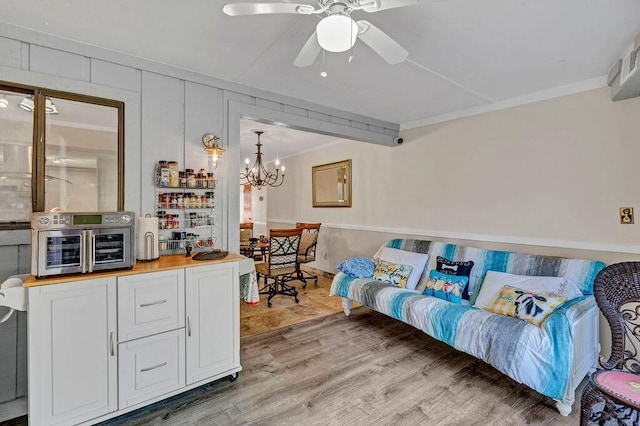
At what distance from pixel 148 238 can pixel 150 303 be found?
0.50m

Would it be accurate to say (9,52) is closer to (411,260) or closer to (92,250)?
(92,250)

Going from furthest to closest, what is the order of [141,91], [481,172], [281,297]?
[281,297] < [481,172] < [141,91]

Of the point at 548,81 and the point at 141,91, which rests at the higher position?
the point at 548,81

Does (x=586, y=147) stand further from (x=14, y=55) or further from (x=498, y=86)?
(x=14, y=55)

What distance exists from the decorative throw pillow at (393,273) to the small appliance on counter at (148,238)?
2309 millimetres

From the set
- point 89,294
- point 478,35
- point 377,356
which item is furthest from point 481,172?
point 89,294

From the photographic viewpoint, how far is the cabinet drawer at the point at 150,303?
1.80 m

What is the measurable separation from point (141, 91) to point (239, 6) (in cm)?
145

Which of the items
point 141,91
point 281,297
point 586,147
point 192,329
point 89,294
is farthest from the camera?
point 281,297

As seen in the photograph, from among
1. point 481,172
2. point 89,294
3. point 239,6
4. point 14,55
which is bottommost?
point 89,294

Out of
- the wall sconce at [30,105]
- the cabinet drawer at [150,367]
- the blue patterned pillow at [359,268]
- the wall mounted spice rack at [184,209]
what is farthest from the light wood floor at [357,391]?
the wall sconce at [30,105]

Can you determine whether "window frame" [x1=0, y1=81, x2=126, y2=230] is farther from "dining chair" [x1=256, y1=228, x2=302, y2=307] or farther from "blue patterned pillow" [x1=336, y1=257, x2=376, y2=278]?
"blue patterned pillow" [x1=336, y1=257, x2=376, y2=278]

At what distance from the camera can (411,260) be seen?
3463mm

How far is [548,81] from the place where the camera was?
8.64ft
